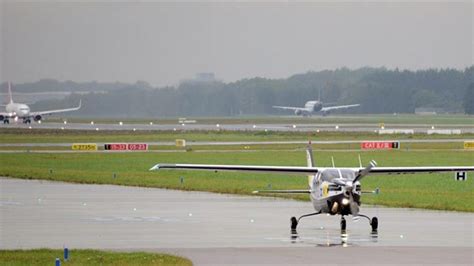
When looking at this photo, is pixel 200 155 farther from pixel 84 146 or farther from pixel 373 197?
pixel 373 197

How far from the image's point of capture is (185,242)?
31406mm

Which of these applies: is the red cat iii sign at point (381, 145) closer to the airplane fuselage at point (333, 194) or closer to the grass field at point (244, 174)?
the grass field at point (244, 174)

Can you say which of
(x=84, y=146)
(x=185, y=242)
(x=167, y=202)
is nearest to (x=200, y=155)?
(x=84, y=146)

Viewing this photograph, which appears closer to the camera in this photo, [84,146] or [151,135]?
[84,146]

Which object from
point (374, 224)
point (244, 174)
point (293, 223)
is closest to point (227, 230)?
point (293, 223)

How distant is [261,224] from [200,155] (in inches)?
1679

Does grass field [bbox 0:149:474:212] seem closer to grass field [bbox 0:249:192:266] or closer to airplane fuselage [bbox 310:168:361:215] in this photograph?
airplane fuselage [bbox 310:168:361:215]

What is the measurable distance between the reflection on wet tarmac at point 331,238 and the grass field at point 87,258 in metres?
5.02

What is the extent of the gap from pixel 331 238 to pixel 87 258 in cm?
763

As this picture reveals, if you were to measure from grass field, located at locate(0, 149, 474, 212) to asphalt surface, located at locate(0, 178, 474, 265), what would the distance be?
3585mm

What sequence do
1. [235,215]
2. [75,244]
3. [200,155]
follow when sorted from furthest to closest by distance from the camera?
[200,155], [235,215], [75,244]

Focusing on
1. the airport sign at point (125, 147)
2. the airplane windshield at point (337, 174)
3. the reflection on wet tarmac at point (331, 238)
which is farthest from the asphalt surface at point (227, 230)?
the airport sign at point (125, 147)

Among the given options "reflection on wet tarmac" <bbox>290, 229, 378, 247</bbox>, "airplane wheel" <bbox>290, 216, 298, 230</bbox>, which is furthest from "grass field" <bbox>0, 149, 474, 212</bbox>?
"reflection on wet tarmac" <bbox>290, 229, 378, 247</bbox>

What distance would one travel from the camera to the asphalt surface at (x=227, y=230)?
2834 cm
